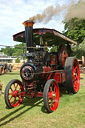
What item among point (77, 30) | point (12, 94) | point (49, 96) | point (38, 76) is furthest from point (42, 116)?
point (77, 30)

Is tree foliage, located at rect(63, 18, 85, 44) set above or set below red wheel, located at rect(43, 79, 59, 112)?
above

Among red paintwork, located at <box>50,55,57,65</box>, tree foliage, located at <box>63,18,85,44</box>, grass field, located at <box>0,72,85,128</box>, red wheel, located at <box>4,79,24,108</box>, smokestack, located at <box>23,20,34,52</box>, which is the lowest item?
grass field, located at <box>0,72,85,128</box>

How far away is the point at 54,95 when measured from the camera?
370cm

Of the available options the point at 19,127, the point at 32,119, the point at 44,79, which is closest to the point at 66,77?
the point at 44,79

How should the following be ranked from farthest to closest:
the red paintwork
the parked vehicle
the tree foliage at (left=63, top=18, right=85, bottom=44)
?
the tree foliage at (left=63, top=18, right=85, bottom=44), the parked vehicle, the red paintwork

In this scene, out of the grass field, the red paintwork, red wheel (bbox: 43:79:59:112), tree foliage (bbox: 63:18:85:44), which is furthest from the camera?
tree foliage (bbox: 63:18:85:44)

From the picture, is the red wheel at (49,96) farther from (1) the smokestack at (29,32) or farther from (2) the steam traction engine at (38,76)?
(1) the smokestack at (29,32)

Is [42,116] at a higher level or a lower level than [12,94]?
lower

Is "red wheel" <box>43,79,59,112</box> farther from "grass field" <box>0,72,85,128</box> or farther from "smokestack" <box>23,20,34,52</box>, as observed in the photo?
"smokestack" <box>23,20,34,52</box>

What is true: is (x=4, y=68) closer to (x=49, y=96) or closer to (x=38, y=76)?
(x=38, y=76)

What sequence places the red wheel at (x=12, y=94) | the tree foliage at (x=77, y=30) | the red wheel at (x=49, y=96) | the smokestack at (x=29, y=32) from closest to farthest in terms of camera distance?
the red wheel at (x=49, y=96) < the red wheel at (x=12, y=94) < the smokestack at (x=29, y=32) < the tree foliage at (x=77, y=30)

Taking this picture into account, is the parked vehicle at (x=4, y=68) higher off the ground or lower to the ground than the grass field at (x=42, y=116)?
higher

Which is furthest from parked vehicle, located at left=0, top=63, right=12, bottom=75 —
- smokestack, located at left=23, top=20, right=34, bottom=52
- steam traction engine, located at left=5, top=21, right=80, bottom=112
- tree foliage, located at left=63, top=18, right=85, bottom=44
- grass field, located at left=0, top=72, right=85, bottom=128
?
smokestack, located at left=23, top=20, right=34, bottom=52

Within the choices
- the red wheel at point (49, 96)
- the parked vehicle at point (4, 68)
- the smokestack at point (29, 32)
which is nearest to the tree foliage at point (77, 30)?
the parked vehicle at point (4, 68)
